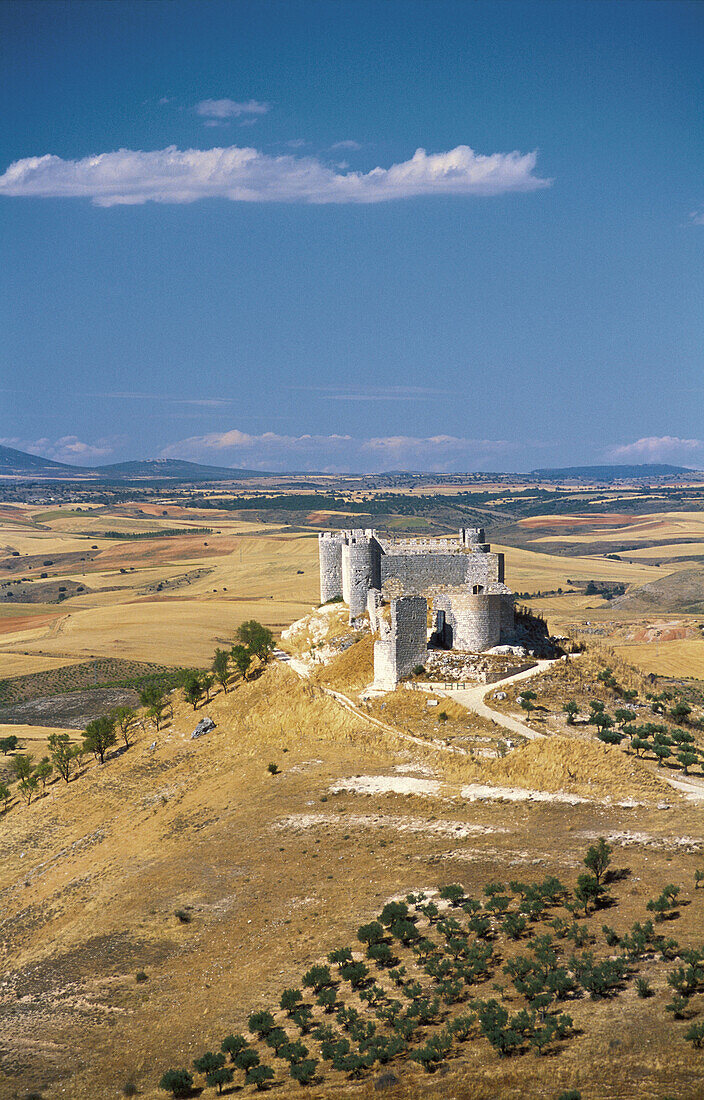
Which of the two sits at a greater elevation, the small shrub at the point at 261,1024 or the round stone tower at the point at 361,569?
the round stone tower at the point at 361,569

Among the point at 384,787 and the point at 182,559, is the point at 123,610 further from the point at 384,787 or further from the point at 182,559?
the point at 384,787

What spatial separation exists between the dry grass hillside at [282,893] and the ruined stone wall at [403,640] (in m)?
3.61

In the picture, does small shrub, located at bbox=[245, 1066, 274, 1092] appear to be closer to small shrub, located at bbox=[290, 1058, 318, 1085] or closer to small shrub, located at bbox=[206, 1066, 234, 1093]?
small shrub, located at bbox=[206, 1066, 234, 1093]

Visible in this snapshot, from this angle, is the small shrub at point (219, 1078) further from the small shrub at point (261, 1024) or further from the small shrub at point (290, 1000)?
the small shrub at point (290, 1000)

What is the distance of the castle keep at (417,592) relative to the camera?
4591cm

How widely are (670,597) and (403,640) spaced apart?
318ft

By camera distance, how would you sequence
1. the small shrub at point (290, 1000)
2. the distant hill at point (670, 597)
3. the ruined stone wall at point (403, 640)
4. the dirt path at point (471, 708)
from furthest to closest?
the distant hill at point (670, 597)
the ruined stone wall at point (403, 640)
the dirt path at point (471, 708)
the small shrub at point (290, 1000)

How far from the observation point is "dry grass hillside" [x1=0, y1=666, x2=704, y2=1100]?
19219mm

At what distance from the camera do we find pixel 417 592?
5209 cm

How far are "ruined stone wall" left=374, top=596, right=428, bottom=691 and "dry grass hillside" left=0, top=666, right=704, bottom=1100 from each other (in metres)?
3.61

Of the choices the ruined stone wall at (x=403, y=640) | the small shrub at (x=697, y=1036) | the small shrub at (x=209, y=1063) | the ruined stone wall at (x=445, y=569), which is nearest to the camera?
the small shrub at (x=697, y=1036)

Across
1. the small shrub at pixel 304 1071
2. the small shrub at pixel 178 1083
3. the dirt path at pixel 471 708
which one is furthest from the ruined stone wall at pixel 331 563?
the small shrub at pixel 304 1071

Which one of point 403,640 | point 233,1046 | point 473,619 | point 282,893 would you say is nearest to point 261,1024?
point 233,1046

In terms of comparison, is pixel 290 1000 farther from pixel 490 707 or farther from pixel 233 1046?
pixel 490 707
